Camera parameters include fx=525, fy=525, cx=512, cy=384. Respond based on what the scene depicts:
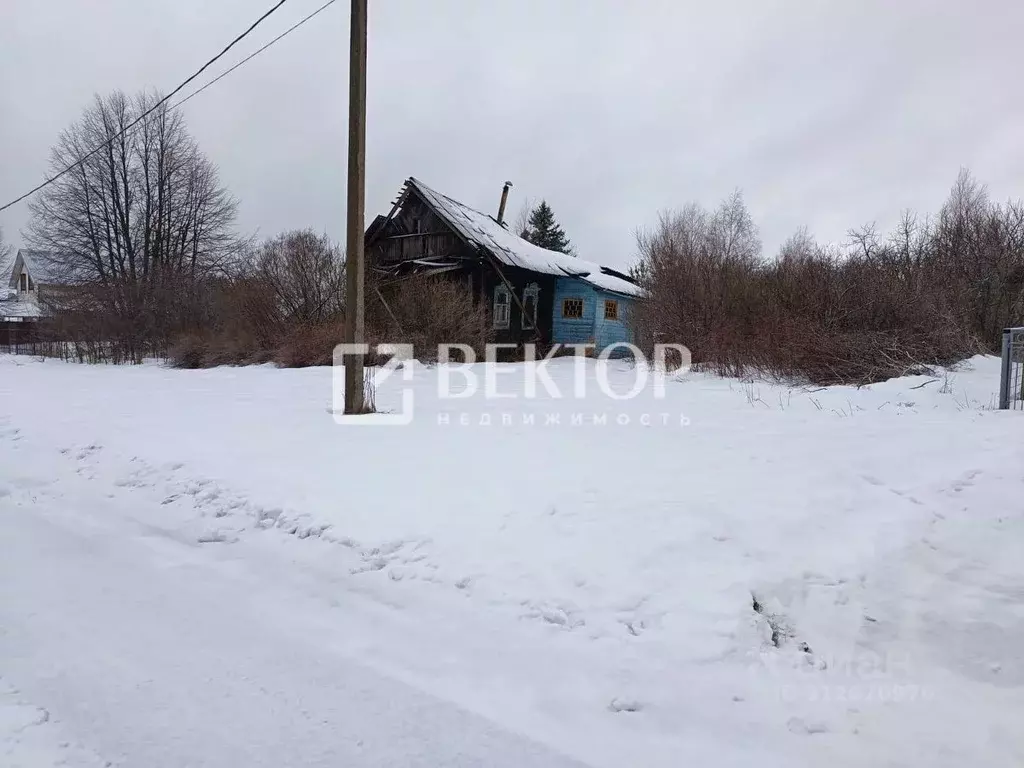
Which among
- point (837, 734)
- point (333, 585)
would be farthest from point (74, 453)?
point (837, 734)

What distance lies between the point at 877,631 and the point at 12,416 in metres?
10.6

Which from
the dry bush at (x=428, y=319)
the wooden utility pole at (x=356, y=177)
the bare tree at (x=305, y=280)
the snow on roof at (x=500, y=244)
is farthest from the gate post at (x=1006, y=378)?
the bare tree at (x=305, y=280)

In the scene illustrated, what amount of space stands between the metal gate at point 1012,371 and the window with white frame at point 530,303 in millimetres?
15567

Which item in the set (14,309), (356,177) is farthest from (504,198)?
(14,309)

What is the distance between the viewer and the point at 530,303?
21.3 meters

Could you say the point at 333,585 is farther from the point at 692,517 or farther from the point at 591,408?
the point at 591,408

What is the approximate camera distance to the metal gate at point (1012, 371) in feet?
18.8

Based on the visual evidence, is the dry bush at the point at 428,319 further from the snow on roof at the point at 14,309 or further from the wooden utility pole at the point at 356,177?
the snow on roof at the point at 14,309

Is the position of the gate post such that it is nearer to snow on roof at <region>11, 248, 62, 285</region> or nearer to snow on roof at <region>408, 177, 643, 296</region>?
snow on roof at <region>408, 177, 643, 296</region>

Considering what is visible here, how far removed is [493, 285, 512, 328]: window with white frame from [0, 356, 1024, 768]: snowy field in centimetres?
1426

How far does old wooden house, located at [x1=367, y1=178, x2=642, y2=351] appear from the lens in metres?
18.2

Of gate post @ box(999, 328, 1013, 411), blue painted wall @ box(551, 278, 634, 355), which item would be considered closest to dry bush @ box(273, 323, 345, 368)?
blue painted wall @ box(551, 278, 634, 355)

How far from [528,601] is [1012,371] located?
262 inches

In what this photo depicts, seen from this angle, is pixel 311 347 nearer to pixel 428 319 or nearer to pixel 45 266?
pixel 428 319
